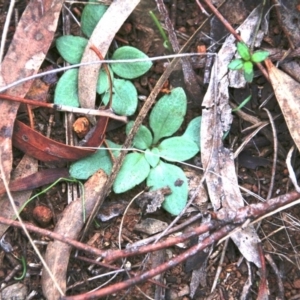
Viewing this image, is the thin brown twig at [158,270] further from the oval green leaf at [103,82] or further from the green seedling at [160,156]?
the oval green leaf at [103,82]

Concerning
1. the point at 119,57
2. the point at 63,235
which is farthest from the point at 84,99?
the point at 63,235

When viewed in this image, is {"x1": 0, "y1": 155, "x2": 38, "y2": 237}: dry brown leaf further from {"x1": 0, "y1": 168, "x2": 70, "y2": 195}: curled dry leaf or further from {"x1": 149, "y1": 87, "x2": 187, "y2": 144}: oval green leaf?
{"x1": 149, "y1": 87, "x2": 187, "y2": 144}: oval green leaf

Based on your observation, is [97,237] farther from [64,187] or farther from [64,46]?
[64,46]

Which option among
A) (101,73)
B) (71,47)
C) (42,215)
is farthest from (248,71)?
(42,215)

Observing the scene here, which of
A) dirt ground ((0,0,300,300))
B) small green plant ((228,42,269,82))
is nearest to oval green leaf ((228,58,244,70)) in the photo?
small green plant ((228,42,269,82))

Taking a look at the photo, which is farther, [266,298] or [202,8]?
[202,8]

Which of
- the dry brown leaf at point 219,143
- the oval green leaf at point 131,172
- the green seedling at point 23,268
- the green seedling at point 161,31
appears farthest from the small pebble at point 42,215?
the green seedling at point 161,31
